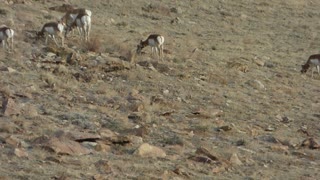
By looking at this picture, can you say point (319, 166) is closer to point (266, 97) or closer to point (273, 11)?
point (266, 97)

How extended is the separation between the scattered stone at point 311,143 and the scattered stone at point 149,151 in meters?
3.34

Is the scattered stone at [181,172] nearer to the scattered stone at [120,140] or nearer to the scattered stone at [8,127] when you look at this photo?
the scattered stone at [120,140]

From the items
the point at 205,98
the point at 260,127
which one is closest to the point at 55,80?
the point at 205,98

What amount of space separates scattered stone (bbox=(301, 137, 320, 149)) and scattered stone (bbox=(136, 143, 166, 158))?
11.0ft

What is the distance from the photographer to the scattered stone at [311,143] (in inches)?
581

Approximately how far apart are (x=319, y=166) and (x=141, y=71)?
778 centimetres

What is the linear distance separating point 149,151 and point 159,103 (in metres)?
4.42

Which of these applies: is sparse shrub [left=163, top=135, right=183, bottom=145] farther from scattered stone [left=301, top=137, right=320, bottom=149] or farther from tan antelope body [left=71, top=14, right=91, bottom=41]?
tan antelope body [left=71, top=14, right=91, bottom=41]

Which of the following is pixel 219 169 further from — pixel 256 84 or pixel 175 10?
pixel 175 10

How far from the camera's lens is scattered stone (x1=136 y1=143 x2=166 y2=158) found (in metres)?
12.9

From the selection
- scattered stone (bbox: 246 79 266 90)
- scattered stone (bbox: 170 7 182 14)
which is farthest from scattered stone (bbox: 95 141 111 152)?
scattered stone (bbox: 170 7 182 14)

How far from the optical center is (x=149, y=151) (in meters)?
13.0

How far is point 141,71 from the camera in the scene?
20.2 metres

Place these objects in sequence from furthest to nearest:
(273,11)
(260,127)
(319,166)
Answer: (273,11) → (260,127) → (319,166)
